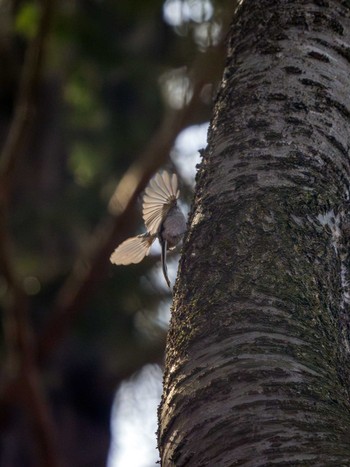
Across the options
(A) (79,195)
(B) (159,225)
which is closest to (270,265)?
(B) (159,225)

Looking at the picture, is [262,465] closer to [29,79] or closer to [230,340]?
[230,340]

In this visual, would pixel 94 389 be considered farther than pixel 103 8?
Yes

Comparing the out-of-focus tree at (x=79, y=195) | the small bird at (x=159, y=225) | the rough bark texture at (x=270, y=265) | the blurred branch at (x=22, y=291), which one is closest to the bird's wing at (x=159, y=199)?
the small bird at (x=159, y=225)

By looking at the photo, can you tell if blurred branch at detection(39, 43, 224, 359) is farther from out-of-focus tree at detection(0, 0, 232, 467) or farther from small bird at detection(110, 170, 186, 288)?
small bird at detection(110, 170, 186, 288)

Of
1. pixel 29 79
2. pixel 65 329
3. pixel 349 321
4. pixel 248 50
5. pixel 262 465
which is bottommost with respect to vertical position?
pixel 262 465

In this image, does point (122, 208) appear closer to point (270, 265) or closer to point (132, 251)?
point (132, 251)

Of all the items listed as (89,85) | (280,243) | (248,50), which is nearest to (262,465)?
(280,243)
